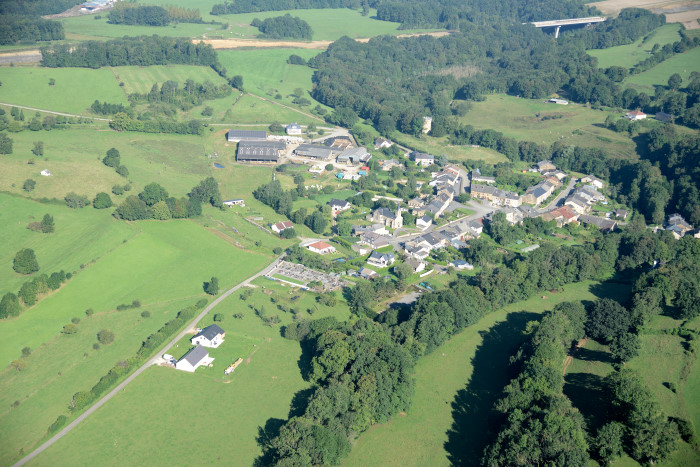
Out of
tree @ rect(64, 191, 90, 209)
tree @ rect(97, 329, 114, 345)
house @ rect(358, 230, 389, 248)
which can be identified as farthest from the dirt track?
tree @ rect(97, 329, 114, 345)

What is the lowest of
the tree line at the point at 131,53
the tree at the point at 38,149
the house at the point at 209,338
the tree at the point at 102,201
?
the house at the point at 209,338

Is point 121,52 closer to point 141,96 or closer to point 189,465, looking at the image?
point 141,96

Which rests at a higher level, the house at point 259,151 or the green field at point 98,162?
the green field at point 98,162

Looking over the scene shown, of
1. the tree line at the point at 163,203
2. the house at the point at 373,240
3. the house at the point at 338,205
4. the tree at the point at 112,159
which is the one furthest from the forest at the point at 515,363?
the tree at the point at 112,159

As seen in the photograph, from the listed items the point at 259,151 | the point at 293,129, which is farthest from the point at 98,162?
the point at 293,129

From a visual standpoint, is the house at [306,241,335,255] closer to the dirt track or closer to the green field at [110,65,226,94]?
the green field at [110,65,226,94]

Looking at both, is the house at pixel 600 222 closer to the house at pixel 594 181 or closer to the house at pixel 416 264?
the house at pixel 594 181

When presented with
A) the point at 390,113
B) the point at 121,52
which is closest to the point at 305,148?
the point at 390,113
